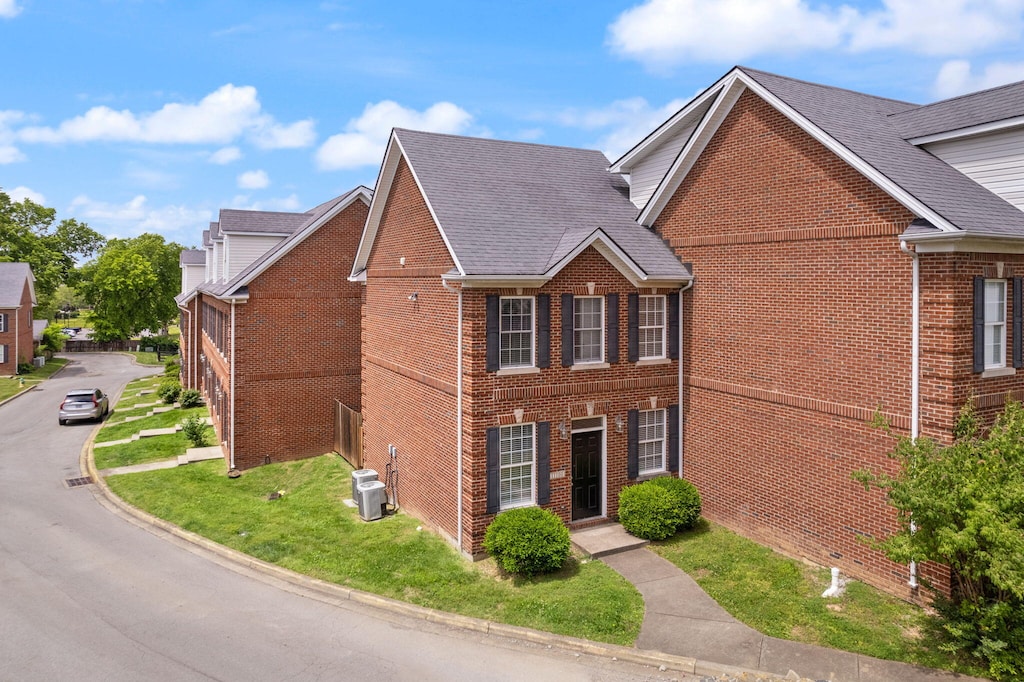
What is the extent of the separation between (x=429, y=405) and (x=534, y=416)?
2890mm

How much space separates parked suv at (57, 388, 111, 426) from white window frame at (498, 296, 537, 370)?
2615 cm

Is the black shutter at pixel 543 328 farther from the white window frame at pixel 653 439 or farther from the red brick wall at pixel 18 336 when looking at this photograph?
the red brick wall at pixel 18 336

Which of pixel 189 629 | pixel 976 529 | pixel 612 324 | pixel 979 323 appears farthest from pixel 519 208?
pixel 976 529

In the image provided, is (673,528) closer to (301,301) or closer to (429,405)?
(429,405)

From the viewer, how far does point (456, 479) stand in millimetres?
15227

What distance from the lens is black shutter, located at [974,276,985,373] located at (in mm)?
11898

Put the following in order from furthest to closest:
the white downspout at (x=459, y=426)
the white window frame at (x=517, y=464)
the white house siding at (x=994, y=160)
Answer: the white window frame at (x=517, y=464) < the white downspout at (x=459, y=426) < the white house siding at (x=994, y=160)

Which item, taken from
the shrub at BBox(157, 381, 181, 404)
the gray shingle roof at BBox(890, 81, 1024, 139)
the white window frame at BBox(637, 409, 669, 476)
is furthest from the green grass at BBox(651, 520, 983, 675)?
the shrub at BBox(157, 381, 181, 404)

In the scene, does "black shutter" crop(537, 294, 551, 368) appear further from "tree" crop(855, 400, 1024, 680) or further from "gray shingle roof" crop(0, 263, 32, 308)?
"gray shingle roof" crop(0, 263, 32, 308)

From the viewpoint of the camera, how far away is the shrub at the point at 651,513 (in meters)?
15.2

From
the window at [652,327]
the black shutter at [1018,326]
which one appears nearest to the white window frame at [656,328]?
the window at [652,327]

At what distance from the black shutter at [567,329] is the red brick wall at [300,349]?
11413 mm

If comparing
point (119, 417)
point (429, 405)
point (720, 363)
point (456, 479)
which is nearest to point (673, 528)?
point (720, 363)

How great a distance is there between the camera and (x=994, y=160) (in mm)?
13391
